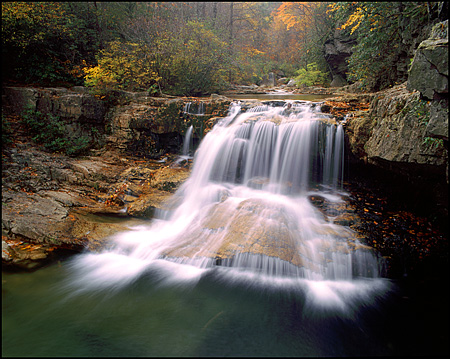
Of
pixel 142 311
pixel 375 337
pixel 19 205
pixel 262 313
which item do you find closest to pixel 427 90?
pixel 375 337

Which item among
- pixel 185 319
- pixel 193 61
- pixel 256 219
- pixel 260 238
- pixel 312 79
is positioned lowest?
pixel 185 319

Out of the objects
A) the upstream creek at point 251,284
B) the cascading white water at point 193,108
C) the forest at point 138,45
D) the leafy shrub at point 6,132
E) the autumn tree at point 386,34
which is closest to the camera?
the upstream creek at point 251,284

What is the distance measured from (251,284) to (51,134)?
7874 millimetres

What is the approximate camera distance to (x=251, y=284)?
4.45 m

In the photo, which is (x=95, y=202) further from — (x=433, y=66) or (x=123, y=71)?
(x=433, y=66)

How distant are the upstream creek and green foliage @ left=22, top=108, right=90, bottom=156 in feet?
→ 13.0

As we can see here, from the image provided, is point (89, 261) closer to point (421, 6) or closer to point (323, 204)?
point (323, 204)

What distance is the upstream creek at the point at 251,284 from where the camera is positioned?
3.31m

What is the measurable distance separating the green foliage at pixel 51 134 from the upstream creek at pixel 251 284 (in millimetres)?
3950

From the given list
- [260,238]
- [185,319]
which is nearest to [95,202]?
[185,319]

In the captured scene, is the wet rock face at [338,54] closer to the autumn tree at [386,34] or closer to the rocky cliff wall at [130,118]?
the autumn tree at [386,34]

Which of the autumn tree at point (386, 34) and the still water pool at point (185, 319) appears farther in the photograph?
the autumn tree at point (386, 34)

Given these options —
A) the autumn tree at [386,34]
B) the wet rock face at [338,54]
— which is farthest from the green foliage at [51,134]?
the wet rock face at [338,54]

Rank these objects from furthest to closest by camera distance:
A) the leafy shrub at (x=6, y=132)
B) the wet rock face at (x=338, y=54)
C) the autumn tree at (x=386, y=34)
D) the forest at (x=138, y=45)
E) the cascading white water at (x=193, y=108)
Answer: the wet rock face at (x=338, y=54), the cascading white water at (x=193, y=108), the forest at (x=138, y=45), the leafy shrub at (x=6, y=132), the autumn tree at (x=386, y=34)
